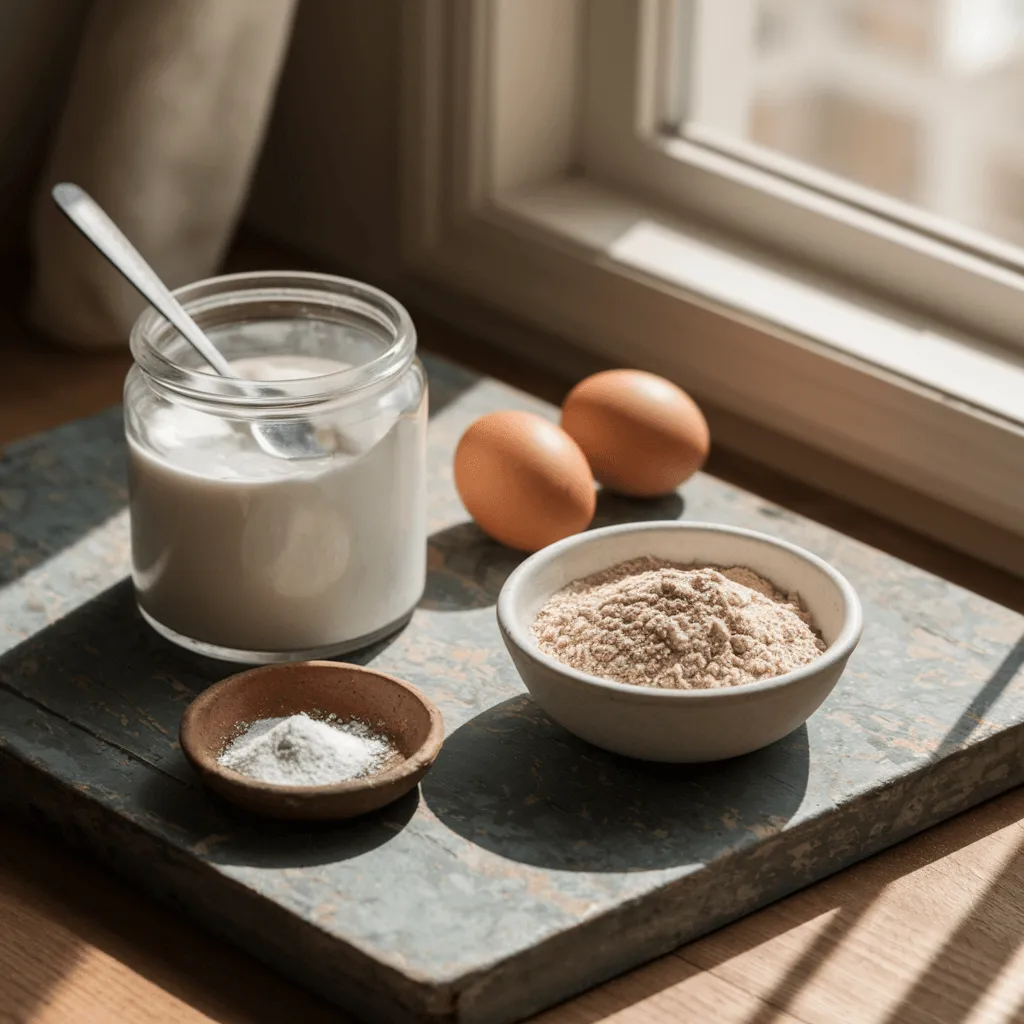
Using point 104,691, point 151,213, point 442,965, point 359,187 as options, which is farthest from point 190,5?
point 442,965

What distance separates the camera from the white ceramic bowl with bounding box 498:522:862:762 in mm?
791

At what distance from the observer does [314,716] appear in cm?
87

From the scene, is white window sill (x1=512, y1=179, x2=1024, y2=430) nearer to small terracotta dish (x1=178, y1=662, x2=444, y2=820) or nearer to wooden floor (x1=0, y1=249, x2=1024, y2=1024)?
wooden floor (x1=0, y1=249, x2=1024, y2=1024)

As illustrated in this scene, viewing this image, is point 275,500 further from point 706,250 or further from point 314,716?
point 706,250

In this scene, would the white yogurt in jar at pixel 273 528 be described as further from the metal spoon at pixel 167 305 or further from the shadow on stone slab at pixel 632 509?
the shadow on stone slab at pixel 632 509

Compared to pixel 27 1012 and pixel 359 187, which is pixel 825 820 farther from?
pixel 359 187

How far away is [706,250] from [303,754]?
1.98ft

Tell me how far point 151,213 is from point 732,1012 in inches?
30.7

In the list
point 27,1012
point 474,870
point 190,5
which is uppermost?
point 190,5

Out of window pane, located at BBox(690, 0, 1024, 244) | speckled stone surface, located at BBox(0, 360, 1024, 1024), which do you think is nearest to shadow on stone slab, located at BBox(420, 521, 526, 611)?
speckled stone surface, located at BBox(0, 360, 1024, 1024)

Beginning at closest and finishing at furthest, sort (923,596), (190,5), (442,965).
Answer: (442,965), (923,596), (190,5)

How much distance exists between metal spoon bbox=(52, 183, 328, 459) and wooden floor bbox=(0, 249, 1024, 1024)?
24 centimetres

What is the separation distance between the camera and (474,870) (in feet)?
2.57

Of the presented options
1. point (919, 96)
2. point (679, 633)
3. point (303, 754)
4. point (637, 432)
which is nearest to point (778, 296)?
point (637, 432)
